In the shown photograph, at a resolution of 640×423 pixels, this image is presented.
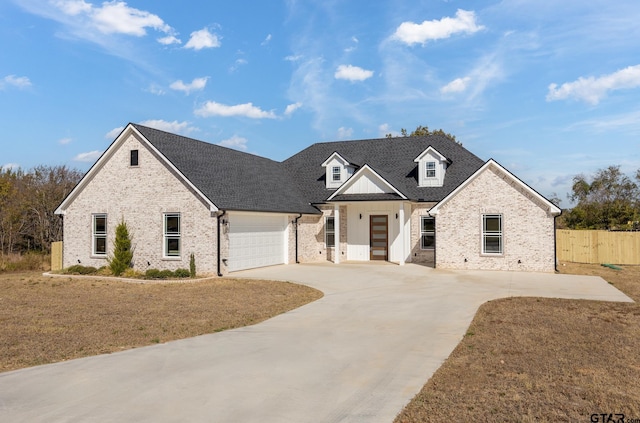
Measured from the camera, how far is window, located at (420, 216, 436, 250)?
2527 cm

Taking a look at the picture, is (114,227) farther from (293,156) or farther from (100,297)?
(293,156)

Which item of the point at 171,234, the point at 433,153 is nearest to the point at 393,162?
the point at 433,153

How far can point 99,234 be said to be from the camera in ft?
74.6

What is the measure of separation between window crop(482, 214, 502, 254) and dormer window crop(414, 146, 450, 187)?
490cm

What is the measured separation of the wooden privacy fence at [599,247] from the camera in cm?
2606

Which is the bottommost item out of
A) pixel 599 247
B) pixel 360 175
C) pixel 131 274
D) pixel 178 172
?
pixel 131 274

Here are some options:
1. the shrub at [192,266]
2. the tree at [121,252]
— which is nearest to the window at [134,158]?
the tree at [121,252]

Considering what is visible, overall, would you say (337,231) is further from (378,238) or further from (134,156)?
(134,156)

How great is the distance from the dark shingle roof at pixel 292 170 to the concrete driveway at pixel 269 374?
1070 cm

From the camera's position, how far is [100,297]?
15180 mm

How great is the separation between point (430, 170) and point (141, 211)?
50.7 ft

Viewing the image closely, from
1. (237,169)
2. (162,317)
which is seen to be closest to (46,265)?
(237,169)

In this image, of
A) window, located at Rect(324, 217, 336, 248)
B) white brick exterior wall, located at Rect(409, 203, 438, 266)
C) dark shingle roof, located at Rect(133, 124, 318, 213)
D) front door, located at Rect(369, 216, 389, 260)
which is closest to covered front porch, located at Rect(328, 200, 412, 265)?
front door, located at Rect(369, 216, 389, 260)

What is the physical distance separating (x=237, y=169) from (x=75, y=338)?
16.0 meters
